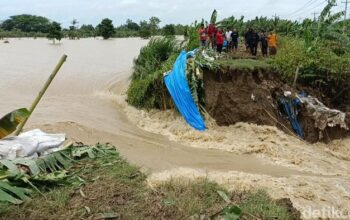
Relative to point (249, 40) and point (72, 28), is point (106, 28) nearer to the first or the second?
point (72, 28)

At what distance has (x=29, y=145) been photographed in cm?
683

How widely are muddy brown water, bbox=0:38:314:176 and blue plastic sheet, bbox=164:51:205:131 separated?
1.12m

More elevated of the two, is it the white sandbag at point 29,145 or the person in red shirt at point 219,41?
the person in red shirt at point 219,41

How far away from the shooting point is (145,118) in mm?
13469

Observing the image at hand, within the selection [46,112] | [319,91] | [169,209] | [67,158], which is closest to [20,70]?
[46,112]

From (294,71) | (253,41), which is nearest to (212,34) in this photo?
(253,41)

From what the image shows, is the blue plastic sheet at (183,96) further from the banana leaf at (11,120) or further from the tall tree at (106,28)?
the tall tree at (106,28)

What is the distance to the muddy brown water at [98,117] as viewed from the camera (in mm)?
9578

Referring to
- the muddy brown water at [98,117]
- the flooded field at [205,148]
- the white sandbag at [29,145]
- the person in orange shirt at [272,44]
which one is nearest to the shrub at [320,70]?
the flooded field at [205,148]

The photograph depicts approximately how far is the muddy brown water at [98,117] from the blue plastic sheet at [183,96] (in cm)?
112

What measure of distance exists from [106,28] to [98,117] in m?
50.3

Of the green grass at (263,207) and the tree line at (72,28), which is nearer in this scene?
the green grass at (263,207)

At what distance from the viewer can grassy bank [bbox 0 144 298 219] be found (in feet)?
16.9

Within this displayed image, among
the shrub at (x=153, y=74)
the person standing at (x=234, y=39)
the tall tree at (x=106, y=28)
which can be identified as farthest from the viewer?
the tall tree at (x=106, y=28)
